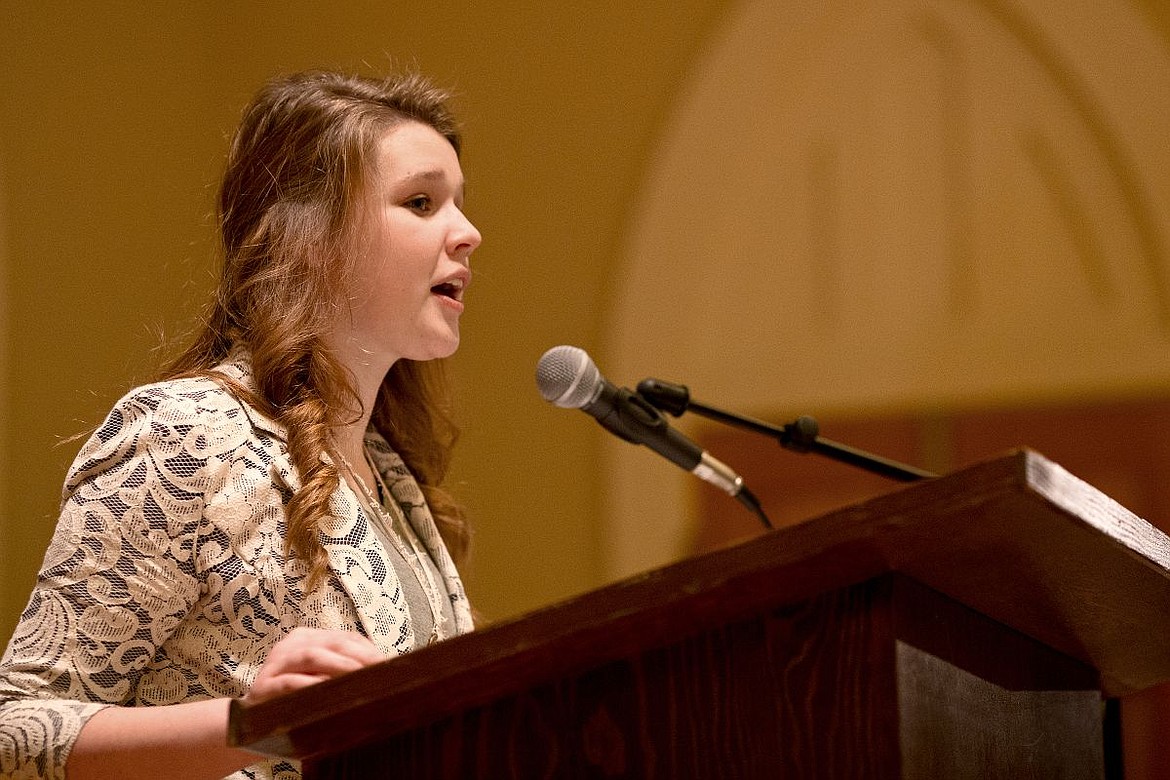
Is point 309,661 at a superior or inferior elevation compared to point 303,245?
inferior

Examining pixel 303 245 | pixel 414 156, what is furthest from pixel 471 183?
pixel 303 245

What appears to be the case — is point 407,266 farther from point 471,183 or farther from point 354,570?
point 471,183

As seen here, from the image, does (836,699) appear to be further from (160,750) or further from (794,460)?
(794,460)

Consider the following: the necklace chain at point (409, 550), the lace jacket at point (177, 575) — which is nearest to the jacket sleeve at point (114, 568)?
the lace jacket at point (177, 575)

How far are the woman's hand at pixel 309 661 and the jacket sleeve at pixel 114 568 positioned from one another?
0.39 meters

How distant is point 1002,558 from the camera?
90cm

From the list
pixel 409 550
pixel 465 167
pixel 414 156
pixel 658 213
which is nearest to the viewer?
pixel 409 550

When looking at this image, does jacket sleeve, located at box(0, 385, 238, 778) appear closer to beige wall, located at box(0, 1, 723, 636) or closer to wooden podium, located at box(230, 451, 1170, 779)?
wooden podium, located at box(230, 451, 1170, 779)

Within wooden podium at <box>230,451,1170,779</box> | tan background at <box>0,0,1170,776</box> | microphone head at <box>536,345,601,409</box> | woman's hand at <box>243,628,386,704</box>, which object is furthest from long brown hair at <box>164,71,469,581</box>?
tan background at <box>0,0,1170,776</box>

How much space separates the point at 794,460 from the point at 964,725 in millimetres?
3289

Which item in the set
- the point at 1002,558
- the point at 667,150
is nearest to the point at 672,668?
the point at 1002,558

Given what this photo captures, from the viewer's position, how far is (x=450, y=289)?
186 centimetres

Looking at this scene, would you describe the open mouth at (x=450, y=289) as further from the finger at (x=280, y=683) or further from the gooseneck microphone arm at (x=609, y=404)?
the finger at (x=280, y=683)

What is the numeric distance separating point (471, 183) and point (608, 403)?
304 cm
